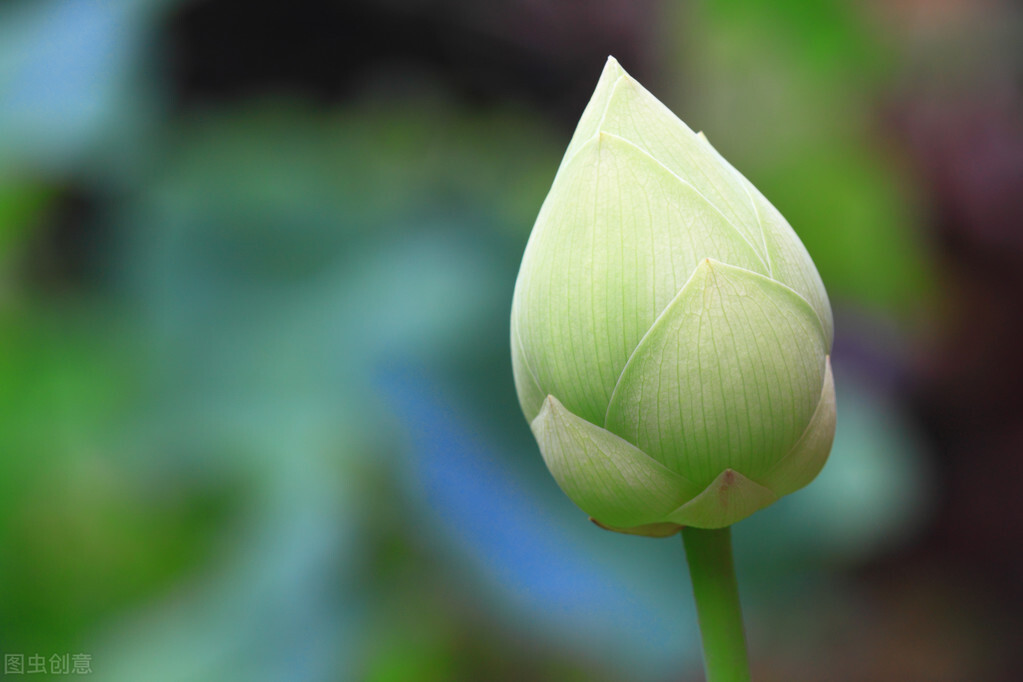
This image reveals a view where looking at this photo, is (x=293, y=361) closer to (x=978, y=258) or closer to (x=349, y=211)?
(x=349, y=211)

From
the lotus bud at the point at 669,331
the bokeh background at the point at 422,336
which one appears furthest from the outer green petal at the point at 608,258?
the bokeh background at the point at 422,336

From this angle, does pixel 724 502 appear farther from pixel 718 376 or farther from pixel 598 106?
pixel 598 106

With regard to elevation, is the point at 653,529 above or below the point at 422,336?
below

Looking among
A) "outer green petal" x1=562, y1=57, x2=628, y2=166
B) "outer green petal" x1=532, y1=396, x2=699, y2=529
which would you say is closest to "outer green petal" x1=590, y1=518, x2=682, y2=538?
"outer green petal" x1=532, y1=396, x2=699, y2=529

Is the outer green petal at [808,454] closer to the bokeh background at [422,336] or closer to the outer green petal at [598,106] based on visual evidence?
the outer green petal at [598,106]

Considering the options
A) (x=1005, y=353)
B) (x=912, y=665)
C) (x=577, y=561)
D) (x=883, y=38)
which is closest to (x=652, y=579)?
(x=577, y=561)

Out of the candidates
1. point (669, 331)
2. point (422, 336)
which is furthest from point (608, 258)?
point (422, 336)

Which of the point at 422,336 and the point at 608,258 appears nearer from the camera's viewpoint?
the point at 608,258
